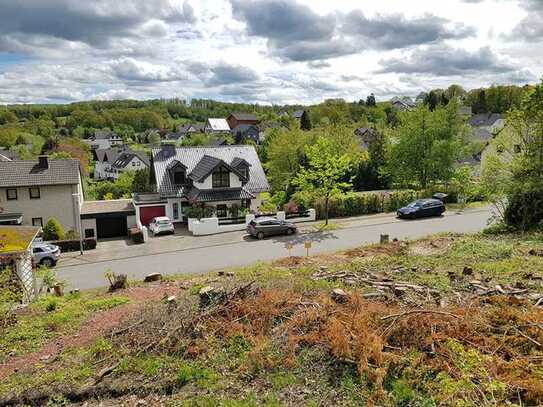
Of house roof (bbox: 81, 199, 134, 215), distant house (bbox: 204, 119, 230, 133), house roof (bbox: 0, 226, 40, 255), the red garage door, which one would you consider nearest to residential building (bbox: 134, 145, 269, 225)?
the red garage door

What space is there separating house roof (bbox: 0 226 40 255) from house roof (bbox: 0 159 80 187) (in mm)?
14120

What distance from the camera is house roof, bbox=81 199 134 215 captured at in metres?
32.2

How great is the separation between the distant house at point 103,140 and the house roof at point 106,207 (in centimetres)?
10592

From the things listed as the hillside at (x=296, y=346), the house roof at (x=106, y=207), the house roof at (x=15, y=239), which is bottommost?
the hillside at (x=296, y=346)

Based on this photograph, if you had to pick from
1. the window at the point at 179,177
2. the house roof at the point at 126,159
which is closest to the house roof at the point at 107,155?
the house roof at the point at 126,159

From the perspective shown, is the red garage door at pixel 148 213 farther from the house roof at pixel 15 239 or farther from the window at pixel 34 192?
the house roof at pixel 15 239

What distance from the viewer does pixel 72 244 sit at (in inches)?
1047

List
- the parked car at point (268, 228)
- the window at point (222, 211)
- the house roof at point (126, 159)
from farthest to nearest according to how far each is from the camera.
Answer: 1. the house roof at point (126, 159)
2. the window at point (222, 211)
3. the parked car at point (268, 228)

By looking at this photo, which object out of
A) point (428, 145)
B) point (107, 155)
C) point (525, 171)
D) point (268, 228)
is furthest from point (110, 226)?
point (107, 155)

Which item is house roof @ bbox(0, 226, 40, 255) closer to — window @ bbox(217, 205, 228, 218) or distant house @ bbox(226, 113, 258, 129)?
window @ bbox(217, 205, 228, 218)

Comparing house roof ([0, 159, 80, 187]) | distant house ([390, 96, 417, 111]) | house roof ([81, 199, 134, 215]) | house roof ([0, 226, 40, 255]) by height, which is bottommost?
house roof ([81, 199, 134, 215])

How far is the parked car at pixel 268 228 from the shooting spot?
88.6ft

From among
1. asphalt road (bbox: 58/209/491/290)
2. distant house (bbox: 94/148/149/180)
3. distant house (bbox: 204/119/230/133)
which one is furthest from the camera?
distant house (bbox: 204/119/230/133)

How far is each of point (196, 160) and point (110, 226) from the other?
8.67m
